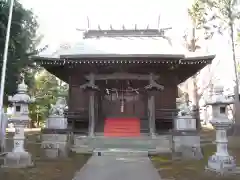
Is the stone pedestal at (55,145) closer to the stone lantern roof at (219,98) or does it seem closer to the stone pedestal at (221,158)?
the stone pedestal at (221,158)

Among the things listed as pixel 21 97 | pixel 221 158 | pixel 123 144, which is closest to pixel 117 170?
pixel 221 158

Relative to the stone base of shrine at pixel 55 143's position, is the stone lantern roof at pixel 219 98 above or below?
above

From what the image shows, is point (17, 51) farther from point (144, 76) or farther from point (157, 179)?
point (157, 179)

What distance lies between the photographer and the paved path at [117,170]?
23.0 feet

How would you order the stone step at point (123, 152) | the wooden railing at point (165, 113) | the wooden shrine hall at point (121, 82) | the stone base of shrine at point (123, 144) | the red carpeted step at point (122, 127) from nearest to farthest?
the stone step at point (123, 152)
the stone base of shrine at point (123, 144)
the wooden shrine hall at point (121, 82)
the red carpeted step at point (122, 127)
the wooden railing at point (165, 113)

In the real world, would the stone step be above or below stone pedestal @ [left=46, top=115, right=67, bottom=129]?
below

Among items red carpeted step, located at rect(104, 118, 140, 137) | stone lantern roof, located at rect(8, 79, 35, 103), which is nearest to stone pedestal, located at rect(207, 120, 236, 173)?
red carpeted step, located at rect(104, 118, 140, 137)

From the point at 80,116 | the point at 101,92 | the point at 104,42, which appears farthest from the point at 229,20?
the point at 80,116

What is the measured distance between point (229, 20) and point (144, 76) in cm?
923

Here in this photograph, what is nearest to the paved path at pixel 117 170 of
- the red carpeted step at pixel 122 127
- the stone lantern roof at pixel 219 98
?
the stone lantern roof at pixel 219 98

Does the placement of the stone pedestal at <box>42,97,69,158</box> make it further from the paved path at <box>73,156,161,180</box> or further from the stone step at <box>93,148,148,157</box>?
the paved path at <box>73,156,161,180</box>

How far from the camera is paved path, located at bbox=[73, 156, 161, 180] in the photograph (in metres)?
7.00

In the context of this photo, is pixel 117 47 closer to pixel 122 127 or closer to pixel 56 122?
pixel 122 127

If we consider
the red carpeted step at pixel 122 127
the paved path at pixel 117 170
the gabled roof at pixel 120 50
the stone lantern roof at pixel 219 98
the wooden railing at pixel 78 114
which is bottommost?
the paved path at pixel 117 170
